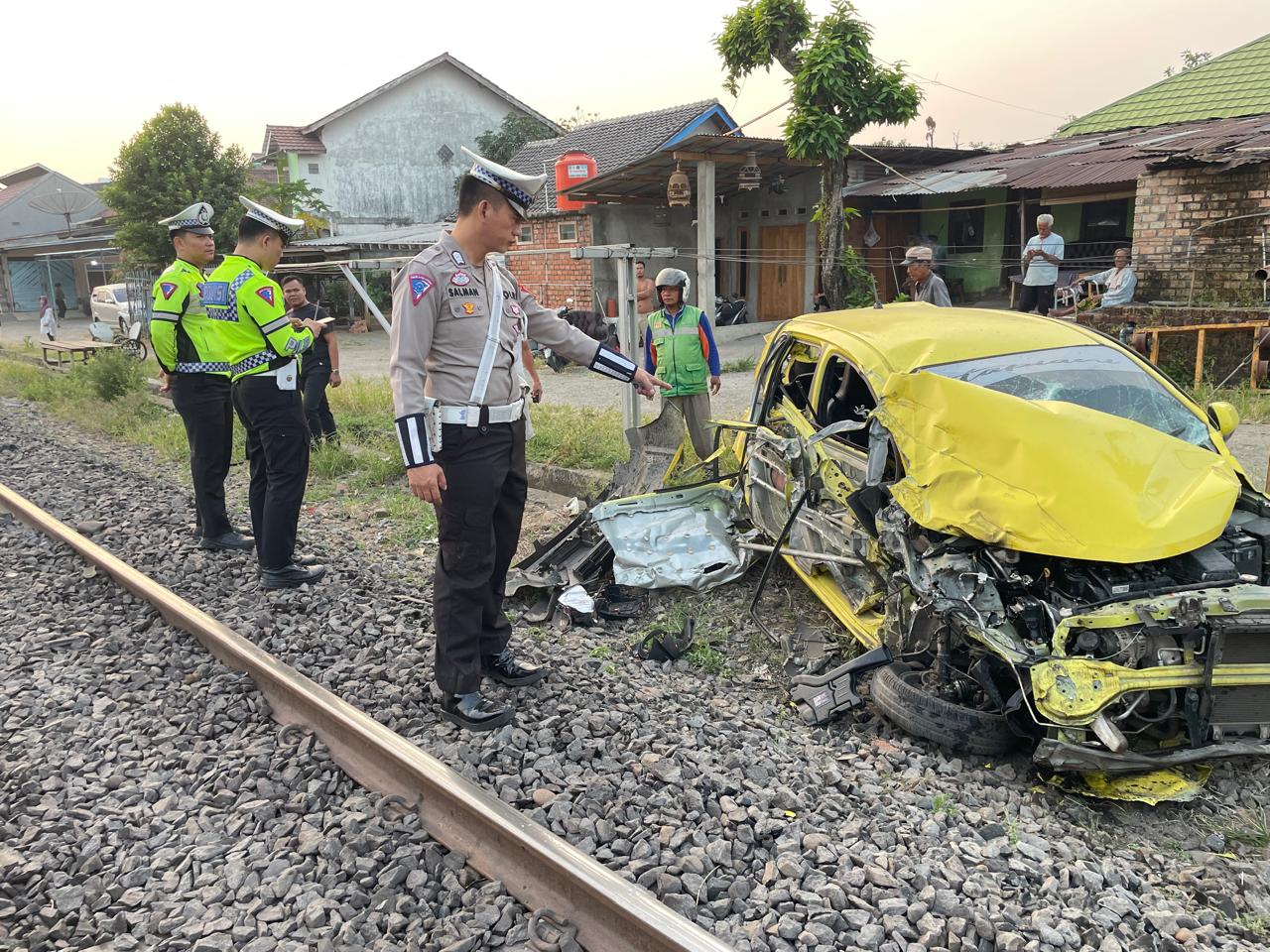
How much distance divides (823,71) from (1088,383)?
960cm

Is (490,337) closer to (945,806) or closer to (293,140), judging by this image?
(945,806)

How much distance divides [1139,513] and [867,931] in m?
1.98

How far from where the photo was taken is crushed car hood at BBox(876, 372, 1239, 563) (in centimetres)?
344

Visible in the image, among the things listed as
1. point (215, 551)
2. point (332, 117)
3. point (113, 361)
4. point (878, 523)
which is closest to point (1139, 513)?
point (878, 523)

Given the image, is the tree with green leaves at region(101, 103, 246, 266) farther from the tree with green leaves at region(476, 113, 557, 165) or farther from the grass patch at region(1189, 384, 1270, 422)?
the grass patch at region(1189, 384, 1270, 422)

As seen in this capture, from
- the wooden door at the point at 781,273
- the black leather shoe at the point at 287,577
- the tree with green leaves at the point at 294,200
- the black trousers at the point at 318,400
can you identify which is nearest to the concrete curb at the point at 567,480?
the black trousers at the point at 318,400

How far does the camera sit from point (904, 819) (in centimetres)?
323

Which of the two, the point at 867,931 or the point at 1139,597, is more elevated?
the point at 1139,597

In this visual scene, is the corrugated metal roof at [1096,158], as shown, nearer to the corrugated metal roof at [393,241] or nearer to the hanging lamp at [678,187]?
the hanging lamp at [678,187]

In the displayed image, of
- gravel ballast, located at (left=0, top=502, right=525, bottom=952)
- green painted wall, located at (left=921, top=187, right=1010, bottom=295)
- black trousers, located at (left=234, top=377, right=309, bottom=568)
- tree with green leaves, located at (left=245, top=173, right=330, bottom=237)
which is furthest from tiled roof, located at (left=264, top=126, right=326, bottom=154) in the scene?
gravel ballast, located at (left=0, top=502, right=525, bottom=952)

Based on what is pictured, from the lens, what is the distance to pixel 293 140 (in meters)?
31.7

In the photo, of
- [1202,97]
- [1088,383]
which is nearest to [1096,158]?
[1202,97]

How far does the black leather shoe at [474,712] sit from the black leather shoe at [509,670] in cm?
23

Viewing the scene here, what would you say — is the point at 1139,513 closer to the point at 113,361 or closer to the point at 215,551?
the point at 215,551
